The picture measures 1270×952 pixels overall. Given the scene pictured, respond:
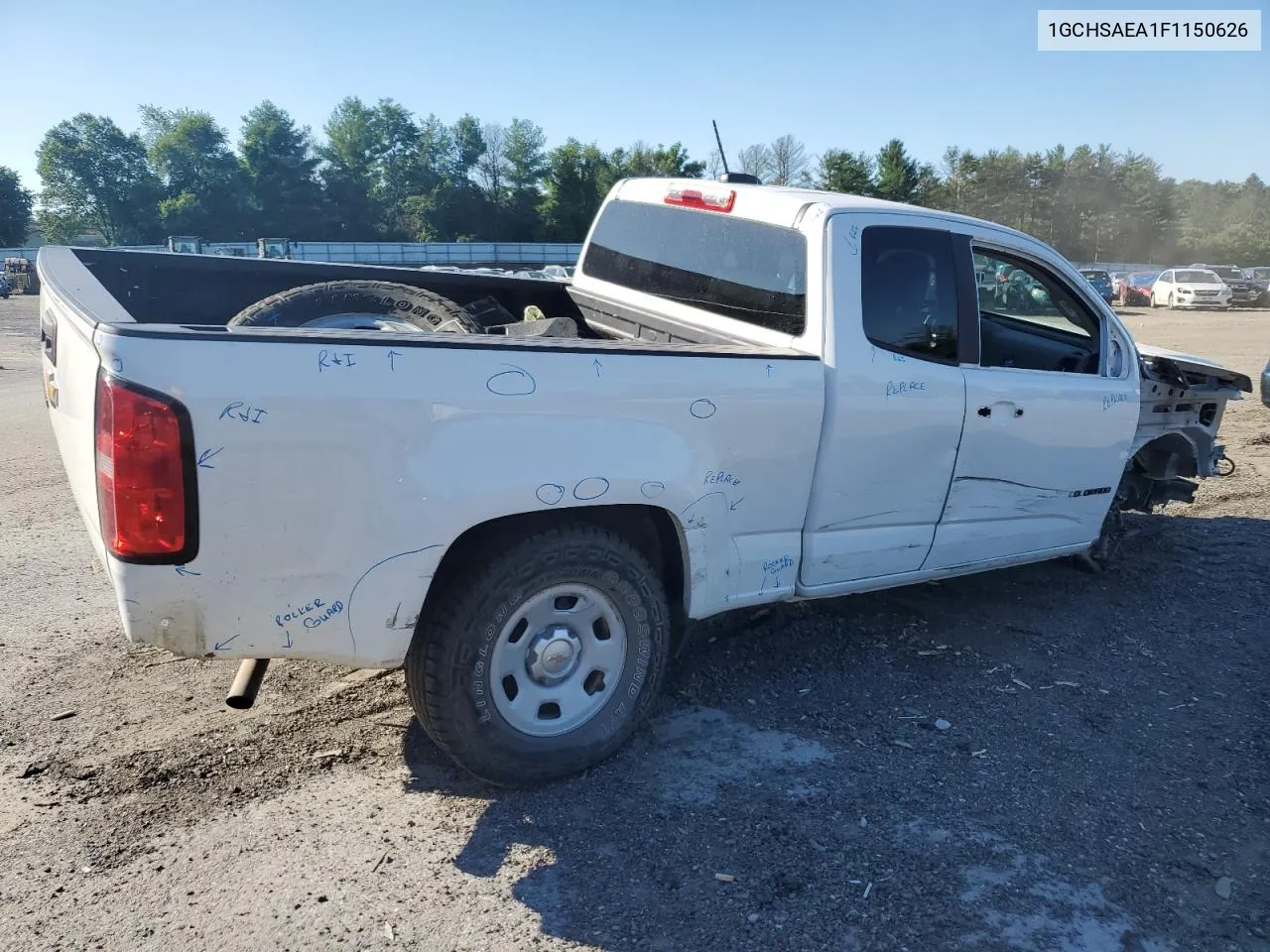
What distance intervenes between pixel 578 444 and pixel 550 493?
183 mm

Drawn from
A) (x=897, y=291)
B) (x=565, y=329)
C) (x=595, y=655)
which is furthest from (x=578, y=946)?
(x=897, y=291)

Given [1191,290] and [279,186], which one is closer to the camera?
[1191,290]

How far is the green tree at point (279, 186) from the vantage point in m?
91.8

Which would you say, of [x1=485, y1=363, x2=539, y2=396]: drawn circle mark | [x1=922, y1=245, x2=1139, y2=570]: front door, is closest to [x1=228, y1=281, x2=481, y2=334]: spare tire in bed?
[x1=485, y1=363, x2=539, y2=396]: drawn circle mark

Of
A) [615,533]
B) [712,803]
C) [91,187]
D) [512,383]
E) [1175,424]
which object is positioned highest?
[91,187]

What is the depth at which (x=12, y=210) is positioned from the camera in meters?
87.9

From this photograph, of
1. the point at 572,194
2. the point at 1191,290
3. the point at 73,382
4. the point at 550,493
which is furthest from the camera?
the point at 572,194

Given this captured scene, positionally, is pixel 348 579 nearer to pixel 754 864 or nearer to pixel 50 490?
pixel 754 864

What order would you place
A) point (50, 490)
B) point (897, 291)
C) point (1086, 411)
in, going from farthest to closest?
point (50, 490) < point (1086, 411) < point (897, 291)

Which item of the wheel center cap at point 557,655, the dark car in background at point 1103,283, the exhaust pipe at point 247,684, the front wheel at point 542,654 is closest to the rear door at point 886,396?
the front wheel at point 542,654

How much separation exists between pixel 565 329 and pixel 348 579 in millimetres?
1752

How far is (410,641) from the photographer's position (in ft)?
9.92

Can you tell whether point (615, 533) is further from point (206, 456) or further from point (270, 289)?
point (270, 289)

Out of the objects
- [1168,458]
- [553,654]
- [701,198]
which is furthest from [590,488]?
[1168,458]
